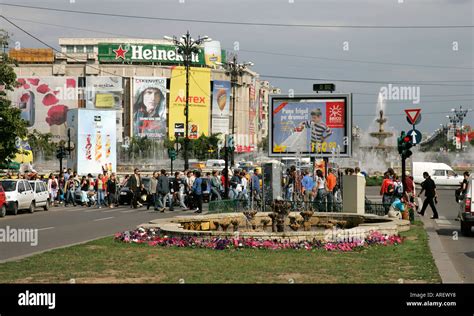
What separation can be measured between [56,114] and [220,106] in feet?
85.9

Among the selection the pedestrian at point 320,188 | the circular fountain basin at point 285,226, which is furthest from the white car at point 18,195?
the circular fountain basin at point 285,226

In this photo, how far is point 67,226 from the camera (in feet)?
89.1

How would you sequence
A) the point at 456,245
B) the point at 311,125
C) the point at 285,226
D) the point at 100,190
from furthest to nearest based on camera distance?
the point at 100,190 → the point at 311,125 → the point at 285,226 → the point at 456,245

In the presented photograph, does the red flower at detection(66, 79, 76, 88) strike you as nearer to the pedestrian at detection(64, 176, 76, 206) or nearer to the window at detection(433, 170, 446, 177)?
the window at detection(433, 170, 446, 177)

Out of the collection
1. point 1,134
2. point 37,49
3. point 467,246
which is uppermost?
point 37,49

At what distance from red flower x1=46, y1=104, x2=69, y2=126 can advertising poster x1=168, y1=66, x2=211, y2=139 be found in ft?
53.9

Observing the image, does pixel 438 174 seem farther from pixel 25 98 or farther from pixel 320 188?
pixel 25 98

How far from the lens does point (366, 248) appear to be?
58.6ft

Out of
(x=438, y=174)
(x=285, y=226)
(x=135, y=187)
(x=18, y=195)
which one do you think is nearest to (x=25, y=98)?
(x=438, y=174)

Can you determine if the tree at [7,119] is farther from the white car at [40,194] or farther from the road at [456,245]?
the road at [456,245]

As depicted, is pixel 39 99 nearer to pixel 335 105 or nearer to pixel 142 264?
pixel 335 105

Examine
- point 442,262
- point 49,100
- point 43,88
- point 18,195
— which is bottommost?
point 18,195

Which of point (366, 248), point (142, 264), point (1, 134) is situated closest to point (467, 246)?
point (366, 248)
